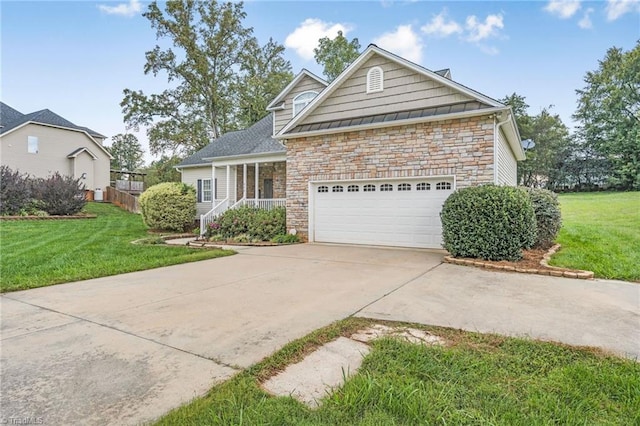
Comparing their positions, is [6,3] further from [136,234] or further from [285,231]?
[285,231]

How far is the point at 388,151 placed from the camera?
9484mm

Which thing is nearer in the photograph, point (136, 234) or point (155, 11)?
point (136, 234)

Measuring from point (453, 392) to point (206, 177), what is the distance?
17431 millimetres

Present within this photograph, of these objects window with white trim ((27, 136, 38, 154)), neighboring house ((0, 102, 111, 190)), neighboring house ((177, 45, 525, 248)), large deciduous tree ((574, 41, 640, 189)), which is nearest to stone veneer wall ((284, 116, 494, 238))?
neighboring house ((177, 45, 525, 248))

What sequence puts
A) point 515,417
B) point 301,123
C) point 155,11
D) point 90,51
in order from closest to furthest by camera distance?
1. point 515,417
2. point 301,123
3. point 90,51
4. point 155,11

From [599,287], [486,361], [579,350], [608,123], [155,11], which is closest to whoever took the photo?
[486,361]

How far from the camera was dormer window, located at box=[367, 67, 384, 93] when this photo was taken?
32.3ft

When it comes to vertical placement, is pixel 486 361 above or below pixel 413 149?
below

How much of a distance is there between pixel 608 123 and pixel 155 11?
129ft

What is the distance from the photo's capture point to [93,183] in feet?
87.9

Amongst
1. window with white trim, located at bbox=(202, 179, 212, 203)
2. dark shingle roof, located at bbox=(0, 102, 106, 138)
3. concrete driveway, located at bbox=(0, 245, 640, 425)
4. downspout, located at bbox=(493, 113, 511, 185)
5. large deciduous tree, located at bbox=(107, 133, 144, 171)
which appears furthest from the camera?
large deciduous tree, located at bbox=(107, 133, 144, 171)

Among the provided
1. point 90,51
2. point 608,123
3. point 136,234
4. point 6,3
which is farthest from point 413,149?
point 608,123

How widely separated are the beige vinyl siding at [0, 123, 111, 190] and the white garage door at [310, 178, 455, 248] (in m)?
22.1

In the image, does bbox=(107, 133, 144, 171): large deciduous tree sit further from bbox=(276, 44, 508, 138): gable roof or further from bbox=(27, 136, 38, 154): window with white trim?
bbox=(276, 44, 508, 138): gable roof
